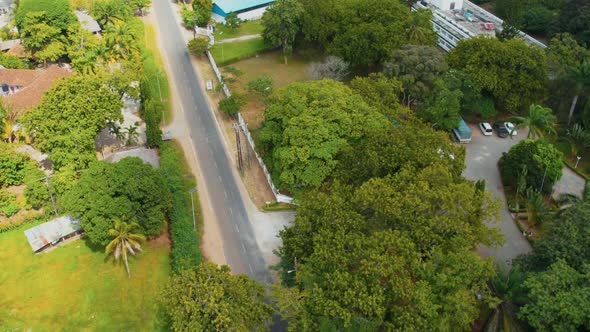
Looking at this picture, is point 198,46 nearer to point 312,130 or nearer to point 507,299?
point 312,130

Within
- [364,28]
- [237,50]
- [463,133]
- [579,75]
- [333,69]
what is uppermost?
[364,28]

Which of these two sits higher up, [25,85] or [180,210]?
[25,85]

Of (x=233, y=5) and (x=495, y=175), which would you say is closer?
(x=495, y=175)

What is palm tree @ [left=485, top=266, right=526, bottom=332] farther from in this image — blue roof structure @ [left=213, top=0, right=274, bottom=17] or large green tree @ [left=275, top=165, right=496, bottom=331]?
blue roof structure @ [left=213, top=0, right=274, bottom=17]

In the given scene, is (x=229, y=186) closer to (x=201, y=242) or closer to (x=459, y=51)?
(x=201, y=242)

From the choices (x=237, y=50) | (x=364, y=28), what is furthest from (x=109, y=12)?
(x=364, y=28)

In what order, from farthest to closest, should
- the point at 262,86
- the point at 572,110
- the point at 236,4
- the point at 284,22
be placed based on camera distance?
the point at 236,4 → the point at 284,22 → the point at 262,86 → the point at 572,110

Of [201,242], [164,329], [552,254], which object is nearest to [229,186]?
[201,242]

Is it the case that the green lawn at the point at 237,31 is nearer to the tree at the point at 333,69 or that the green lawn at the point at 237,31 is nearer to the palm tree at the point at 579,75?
the tree at the point at 333,69
